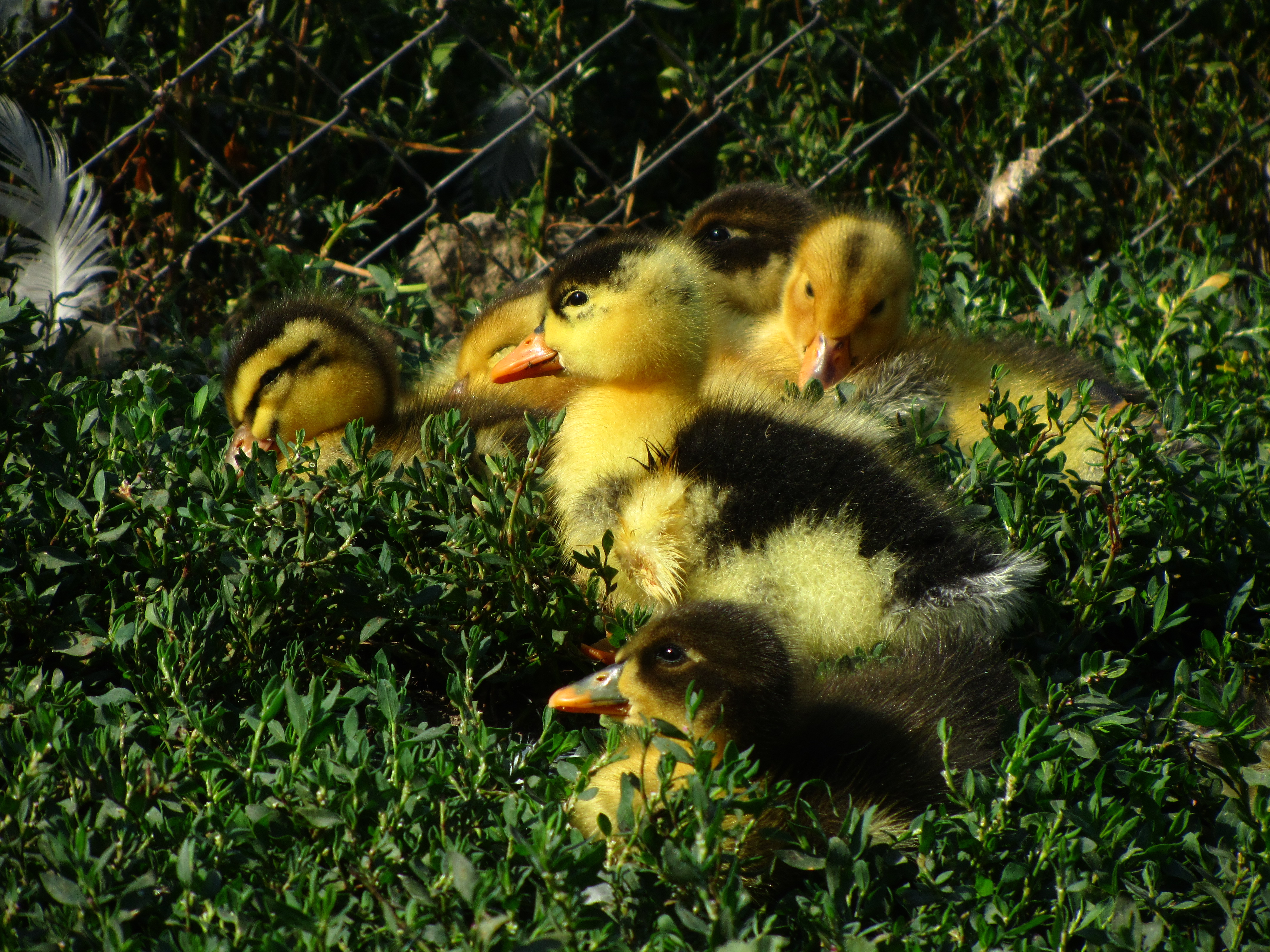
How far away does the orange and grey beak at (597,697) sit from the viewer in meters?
2.35

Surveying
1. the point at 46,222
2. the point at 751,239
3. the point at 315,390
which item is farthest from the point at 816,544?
the point at 46,222

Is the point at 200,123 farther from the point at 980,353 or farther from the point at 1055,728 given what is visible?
the point at 1055,728

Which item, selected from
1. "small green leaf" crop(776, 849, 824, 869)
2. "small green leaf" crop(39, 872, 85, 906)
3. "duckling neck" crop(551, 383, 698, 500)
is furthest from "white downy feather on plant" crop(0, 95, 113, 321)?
"small green leaf" crop(776, 849, 824, 869)

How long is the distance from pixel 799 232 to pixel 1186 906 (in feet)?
9.33

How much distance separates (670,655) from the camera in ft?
7.52

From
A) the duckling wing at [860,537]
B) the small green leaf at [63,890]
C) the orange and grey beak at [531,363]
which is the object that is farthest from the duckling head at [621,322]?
Result: the small green leaf at [63,890]

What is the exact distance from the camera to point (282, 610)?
2508 mm

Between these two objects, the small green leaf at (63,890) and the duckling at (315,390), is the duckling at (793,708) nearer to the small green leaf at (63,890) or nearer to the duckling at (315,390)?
the small green leaf at (63,890)

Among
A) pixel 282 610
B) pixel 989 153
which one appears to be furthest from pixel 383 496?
pixel 989 153

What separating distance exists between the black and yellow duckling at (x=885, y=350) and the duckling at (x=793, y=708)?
1091 mm

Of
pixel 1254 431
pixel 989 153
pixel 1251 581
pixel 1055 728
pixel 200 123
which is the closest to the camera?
pixel 1055 728

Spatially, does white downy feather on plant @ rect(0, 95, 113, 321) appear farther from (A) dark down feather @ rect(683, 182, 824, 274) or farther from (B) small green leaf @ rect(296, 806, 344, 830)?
(B) small green leaf @ rect(296, 806, 344, 830)

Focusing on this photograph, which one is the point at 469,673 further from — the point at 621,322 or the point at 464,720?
the point at 621,322

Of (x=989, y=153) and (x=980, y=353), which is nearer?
(x=980, y=353)
